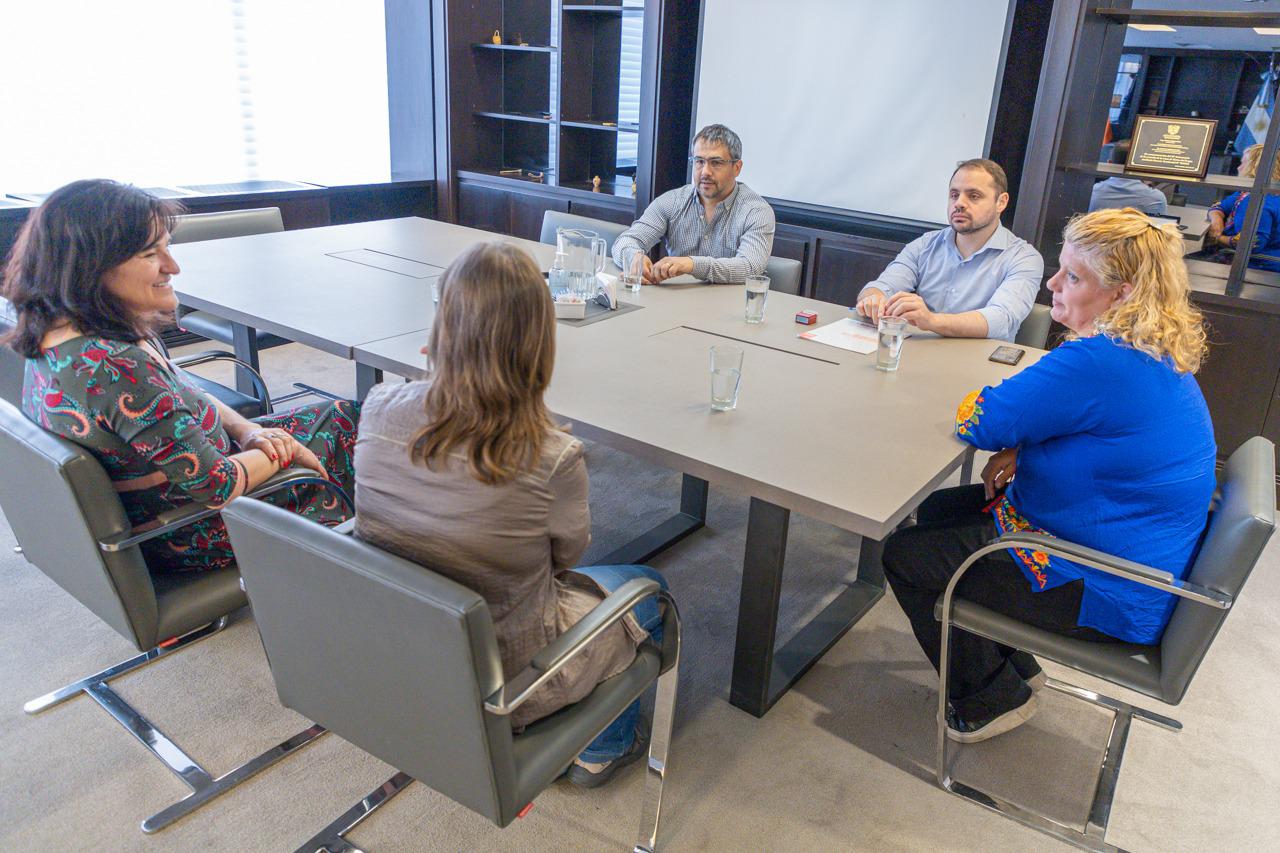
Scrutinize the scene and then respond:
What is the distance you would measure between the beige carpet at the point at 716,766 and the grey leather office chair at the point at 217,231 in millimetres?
1211

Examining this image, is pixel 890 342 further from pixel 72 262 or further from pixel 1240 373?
pixel 1240 373

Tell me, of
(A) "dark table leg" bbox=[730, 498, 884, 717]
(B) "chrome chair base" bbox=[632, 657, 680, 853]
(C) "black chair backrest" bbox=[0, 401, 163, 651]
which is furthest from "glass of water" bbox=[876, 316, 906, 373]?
(C) "black chair backrest" bbox=[0, 401, 163, 651]

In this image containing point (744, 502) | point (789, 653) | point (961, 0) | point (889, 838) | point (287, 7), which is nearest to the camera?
point (889, 838)

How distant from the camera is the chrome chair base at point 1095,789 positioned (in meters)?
1.79

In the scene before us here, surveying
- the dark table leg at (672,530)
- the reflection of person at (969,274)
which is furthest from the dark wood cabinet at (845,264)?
the dark table leg at (672,530)

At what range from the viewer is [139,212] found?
171 cm

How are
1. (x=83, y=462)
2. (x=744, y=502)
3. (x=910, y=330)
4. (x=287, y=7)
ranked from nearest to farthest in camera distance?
(x=83, y=462)
(x=910, y=330)
(x=744, y=502)
(x=287, y=7)

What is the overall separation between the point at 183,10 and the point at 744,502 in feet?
12.1

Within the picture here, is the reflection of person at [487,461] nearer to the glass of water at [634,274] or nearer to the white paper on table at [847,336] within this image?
the white paper on table at [847,336]

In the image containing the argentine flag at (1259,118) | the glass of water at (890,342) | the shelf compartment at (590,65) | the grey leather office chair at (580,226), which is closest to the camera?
the glass of water at (890,342)

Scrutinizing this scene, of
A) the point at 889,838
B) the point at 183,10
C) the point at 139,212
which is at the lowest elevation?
the point at 889,838

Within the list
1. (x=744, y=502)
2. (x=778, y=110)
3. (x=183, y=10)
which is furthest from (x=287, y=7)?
(x=744, y=502)

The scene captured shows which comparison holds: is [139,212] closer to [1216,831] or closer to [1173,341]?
[1173,341]

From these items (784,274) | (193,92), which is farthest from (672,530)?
(193,92)
